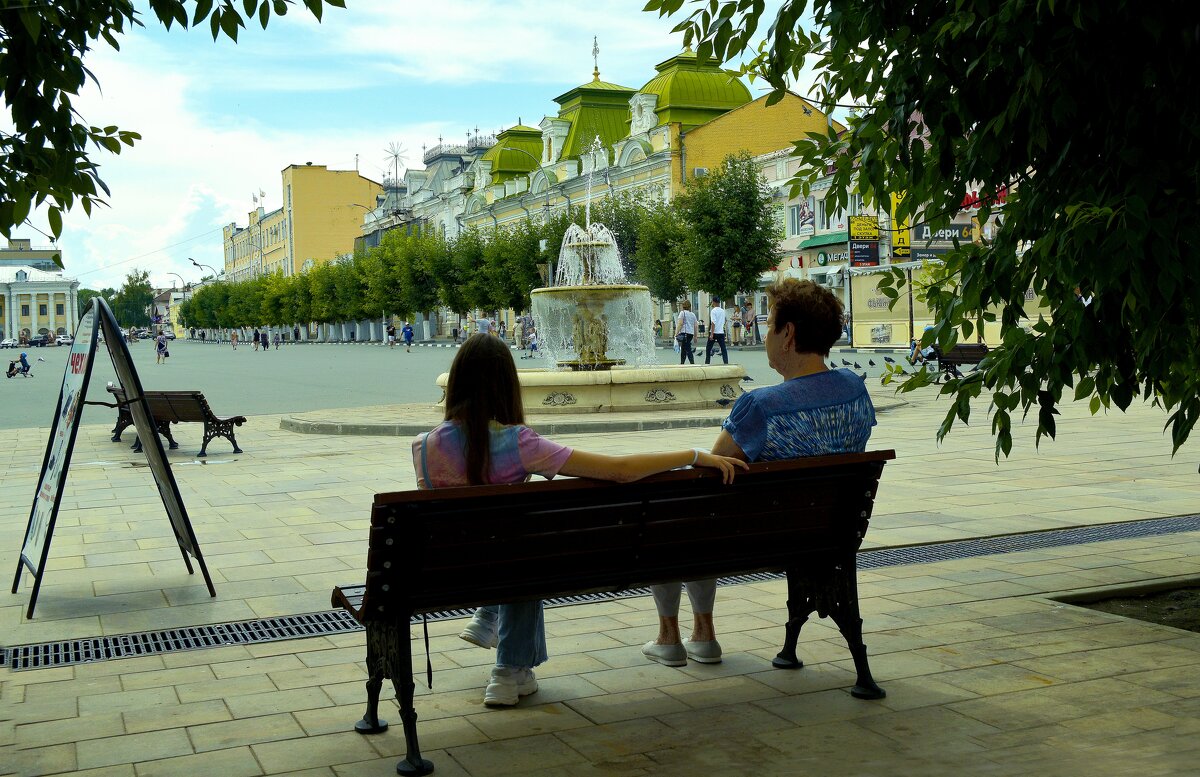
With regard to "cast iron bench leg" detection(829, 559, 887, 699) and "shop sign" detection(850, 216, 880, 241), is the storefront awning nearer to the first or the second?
"shop sign" detection(850, 216, 880, 241)

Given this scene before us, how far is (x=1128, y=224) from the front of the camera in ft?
13.5

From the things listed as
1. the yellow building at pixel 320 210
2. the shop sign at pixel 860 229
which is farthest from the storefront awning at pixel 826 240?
the yellow building at pixel 320 210

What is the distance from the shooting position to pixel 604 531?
13.9ft

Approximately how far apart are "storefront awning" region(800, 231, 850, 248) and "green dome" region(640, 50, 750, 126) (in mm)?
14975

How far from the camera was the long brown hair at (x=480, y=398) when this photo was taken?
13.9 ft

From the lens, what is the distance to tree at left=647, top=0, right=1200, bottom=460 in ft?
13.8

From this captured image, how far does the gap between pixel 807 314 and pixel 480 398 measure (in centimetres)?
121

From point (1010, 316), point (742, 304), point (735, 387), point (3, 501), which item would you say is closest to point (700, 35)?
point (1010, 316)

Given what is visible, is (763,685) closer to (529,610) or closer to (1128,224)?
(529,610)

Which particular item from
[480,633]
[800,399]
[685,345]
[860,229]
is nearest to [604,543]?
[480,633]

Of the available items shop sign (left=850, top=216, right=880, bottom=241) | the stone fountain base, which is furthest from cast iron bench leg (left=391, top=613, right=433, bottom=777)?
shop sign (left=850, top=216, right=880, bottom=241)

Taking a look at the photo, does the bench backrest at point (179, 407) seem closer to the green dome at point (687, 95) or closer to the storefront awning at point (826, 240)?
the storefront awning at point (826, 240)

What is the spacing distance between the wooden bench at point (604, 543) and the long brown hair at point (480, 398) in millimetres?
280

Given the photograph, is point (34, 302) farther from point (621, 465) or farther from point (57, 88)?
point (621, 465)
